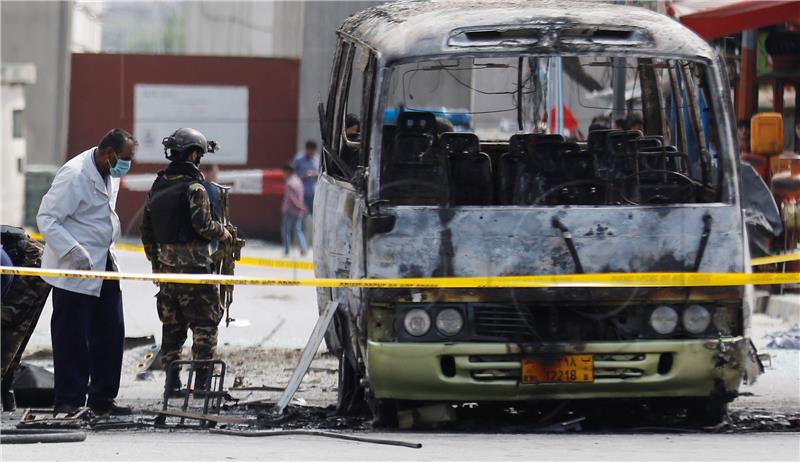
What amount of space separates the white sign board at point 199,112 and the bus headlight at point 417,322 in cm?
1824

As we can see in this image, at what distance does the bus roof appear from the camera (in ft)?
26.4

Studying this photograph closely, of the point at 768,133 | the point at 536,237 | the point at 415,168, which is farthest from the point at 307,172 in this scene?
the point at 536,237

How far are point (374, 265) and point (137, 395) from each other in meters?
2.64

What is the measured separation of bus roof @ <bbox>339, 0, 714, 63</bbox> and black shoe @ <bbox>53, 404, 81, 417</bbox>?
8.44 feet

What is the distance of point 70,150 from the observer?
85.0 ft

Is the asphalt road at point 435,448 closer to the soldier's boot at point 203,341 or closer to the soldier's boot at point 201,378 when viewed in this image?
the soldier's boot at point 201,378

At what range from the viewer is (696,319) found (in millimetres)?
7883

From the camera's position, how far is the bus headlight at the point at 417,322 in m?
7.75

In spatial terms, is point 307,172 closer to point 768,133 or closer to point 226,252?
point 226,252

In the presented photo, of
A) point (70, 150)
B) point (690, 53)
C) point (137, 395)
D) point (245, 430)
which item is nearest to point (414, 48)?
point (690, 53)

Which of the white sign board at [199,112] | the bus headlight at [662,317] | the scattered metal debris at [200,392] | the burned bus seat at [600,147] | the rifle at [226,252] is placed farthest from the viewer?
the white sign board at [199,112]

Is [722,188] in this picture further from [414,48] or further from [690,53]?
[414,48]

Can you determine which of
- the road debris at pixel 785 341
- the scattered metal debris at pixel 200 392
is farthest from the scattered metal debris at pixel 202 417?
the road debris at pixel 785 341

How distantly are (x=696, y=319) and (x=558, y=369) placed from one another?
76cm
